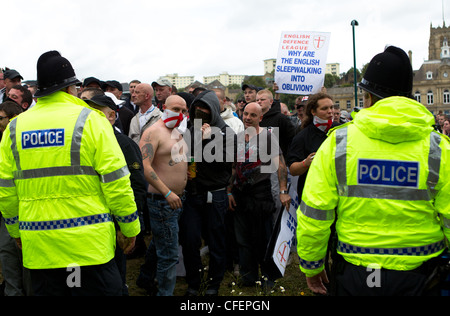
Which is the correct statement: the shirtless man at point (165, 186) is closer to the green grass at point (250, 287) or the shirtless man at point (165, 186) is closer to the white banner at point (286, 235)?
the green grass at point (250, 287)

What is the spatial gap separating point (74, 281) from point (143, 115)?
4.20 meters

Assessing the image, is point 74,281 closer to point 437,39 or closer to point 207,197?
point 207,197

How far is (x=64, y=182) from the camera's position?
289cm

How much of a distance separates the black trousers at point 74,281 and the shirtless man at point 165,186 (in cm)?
151

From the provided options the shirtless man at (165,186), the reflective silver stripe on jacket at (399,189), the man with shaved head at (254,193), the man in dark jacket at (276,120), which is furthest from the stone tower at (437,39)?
the reflective silver stripe on jacket at (399,189)

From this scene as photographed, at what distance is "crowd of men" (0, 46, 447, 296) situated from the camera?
419 centimetres

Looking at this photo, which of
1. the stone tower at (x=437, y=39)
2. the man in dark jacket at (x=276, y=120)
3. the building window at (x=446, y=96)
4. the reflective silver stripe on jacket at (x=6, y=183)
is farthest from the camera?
the stone tower at (x=437, y=39)

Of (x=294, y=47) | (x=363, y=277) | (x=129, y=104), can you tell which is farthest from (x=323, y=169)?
(x=129, y=104)

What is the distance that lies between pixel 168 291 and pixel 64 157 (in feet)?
7.24

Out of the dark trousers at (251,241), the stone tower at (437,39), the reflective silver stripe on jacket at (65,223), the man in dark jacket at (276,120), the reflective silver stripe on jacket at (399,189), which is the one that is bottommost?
the dark trousers at (251,241)

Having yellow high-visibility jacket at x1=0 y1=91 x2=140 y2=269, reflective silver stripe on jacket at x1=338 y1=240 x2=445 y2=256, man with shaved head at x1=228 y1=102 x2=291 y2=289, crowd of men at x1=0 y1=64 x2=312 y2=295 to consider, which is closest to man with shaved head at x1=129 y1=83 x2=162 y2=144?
crowd of men at x1=0 y1=64 x2=312 y2=295

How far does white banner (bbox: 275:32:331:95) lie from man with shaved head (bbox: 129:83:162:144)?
93.1 inches

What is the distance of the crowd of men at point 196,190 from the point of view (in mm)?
4188
